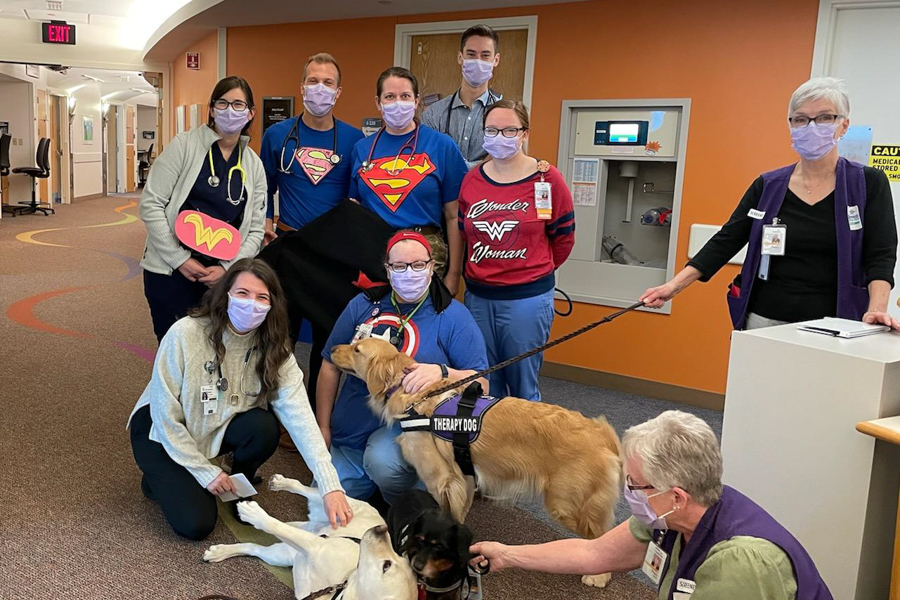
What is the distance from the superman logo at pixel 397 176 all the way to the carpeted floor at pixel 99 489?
4.41 feet

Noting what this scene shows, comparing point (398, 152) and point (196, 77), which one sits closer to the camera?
point (398, 152)

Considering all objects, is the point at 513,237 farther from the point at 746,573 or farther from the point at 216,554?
the point at 746,573

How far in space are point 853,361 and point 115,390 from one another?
3.95 m

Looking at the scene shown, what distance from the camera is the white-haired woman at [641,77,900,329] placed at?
246cm

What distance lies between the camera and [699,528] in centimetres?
154

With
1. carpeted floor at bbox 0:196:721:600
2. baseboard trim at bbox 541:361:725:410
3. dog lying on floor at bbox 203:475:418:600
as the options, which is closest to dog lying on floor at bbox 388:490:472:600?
dog lying on floor at bbox 203:475:418:600

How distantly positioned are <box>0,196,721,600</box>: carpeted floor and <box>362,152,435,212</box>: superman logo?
1.35 meters

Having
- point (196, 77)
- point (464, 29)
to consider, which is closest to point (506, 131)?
point (464, 29)

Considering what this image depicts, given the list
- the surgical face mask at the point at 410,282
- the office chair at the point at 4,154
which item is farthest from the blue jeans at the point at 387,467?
the office chair at the point at 4,154

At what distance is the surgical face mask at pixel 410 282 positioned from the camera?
2826 mm

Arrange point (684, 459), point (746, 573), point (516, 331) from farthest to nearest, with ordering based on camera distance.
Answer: point (516, 331) < point (684, 459) < point (746, 573)

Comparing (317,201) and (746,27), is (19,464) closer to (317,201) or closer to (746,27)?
(317,201)

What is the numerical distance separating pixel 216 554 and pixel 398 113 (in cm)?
191

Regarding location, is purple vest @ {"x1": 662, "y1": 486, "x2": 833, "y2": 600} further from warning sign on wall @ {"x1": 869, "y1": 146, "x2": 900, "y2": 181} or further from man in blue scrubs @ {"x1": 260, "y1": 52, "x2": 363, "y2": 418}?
warning sign on wall @ {"x1": 869, "y1": 146, "x2": 900, "y2": 181}
